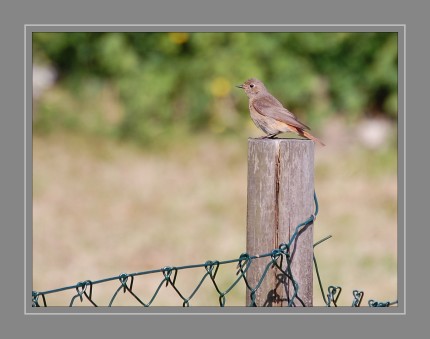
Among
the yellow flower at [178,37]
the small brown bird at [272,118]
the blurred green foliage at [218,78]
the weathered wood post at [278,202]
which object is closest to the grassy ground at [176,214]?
the blurred green foliage at [218,78]

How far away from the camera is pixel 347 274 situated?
20.8 ft

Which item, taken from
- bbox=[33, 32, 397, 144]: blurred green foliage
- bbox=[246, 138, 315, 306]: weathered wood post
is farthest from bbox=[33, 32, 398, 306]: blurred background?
bbox=[246, 138, 315, 306]: weathered wood post

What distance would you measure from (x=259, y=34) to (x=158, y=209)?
2.49m

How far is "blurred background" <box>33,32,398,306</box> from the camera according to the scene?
7621 millimetres

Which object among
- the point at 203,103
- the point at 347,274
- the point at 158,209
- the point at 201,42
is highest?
the point at 201,42

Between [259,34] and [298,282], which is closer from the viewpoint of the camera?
[298,282]

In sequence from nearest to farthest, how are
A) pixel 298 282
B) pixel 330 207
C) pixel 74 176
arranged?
pixel 298 282
pixel 330 207
pixel 74 176

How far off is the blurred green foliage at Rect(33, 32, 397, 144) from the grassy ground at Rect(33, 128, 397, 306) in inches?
12.2

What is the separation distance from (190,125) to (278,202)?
242 inches

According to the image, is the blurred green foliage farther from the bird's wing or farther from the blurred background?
the bird's wing

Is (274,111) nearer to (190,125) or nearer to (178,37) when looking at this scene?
(190,125)

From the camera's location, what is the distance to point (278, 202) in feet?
9.71

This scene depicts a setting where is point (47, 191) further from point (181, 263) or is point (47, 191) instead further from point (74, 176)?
point (181, 263)

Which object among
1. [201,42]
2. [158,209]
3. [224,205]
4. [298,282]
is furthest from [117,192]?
[298,282]
